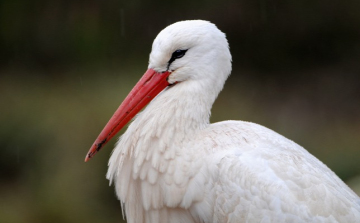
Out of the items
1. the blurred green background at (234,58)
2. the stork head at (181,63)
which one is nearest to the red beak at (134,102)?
the stork head at (181,63)

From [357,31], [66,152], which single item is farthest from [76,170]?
[357,31]

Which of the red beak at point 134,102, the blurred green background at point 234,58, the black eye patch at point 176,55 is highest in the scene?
the black eye patch at point 176,55

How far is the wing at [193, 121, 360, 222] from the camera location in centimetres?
231

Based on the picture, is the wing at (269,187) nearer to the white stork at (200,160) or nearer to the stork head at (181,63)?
the white stork at (200,160)

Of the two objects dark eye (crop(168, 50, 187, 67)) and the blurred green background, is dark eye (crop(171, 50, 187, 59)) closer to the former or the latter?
dark eye (crop(168, 50, 187, 67))

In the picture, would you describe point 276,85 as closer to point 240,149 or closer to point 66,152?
point 66,152

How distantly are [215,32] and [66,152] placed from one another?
3133mm

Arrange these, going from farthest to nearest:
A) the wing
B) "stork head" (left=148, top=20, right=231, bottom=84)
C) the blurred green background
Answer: the blurred green background < "stork head" (left=148, top=20, right=231, bottom=84) < the wing

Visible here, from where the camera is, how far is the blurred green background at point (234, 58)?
6129mm

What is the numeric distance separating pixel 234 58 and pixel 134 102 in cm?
416

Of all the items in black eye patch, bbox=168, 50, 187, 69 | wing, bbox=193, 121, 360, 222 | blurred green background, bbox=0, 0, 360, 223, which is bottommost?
blurred green background, bbox=0, 0, 360, 223

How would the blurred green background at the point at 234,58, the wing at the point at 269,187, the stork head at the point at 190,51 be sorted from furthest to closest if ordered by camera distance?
the blurred green background at the point at 234,58 → the stork head at the point at 190,51 → the wing at the point at 269,187

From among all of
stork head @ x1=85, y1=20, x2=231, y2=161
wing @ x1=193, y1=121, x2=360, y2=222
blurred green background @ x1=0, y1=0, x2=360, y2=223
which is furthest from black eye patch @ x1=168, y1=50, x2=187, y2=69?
blurred green background @ x1=0, y1=0, x2=360, y2=223

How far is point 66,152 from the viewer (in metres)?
5.44
